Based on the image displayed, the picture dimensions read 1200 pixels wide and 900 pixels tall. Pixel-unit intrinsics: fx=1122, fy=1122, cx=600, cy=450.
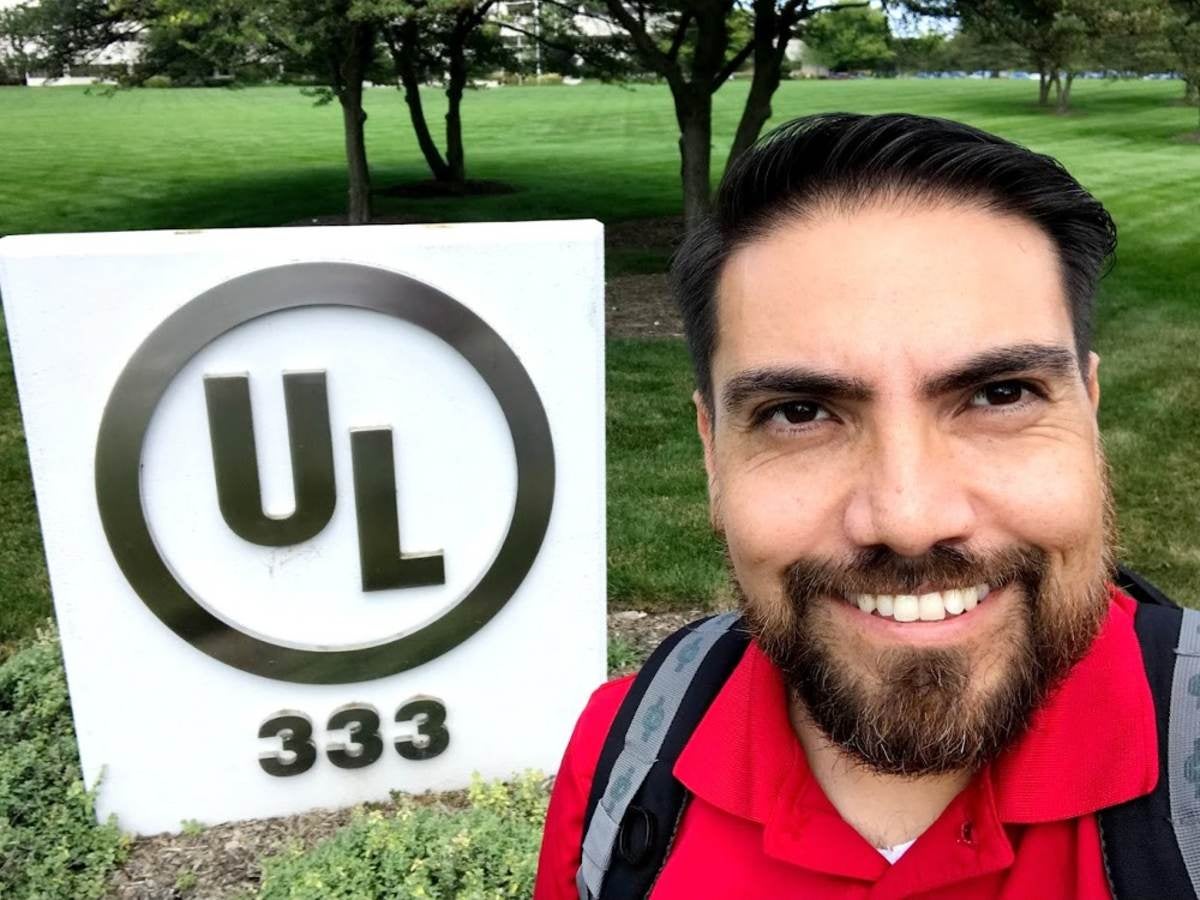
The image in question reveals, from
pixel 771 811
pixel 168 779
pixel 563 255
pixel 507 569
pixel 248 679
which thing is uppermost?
pixel 563 255

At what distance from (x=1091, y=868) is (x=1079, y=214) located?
0.72 meters

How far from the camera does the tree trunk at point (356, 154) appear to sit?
45.7ft

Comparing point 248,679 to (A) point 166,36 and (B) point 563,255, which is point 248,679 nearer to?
(B) point 563,255

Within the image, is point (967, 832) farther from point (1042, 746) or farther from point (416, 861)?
point (416, 861)

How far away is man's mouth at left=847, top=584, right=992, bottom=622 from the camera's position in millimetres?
1221

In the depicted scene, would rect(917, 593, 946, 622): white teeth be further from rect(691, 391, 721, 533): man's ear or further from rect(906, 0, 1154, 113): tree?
rect(906, 0, 1154, 113): tree

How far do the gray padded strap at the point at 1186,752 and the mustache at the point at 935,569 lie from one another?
20 centimetres

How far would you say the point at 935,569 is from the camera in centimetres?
120

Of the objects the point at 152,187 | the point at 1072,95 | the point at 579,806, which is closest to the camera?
the point at 579,806

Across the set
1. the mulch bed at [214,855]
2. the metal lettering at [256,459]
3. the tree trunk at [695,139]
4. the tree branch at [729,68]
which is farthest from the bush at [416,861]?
the tree branch at [729,68]

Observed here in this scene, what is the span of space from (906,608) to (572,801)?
59 cm

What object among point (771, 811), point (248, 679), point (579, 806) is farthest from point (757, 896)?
point (248, 679)

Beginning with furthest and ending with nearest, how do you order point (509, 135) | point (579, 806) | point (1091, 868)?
1. point (509, 135)
2. point (579, 806)
3. point (1091, 868)

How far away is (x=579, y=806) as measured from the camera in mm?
1554
